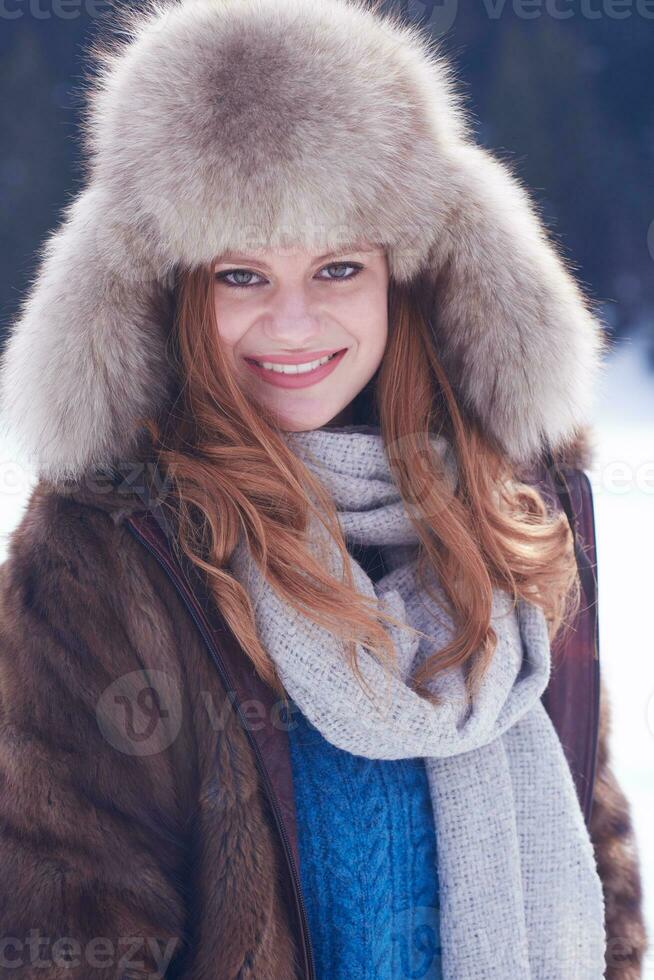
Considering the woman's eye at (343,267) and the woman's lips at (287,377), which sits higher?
the woman's eye at (343,267)

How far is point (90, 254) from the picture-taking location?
112cm

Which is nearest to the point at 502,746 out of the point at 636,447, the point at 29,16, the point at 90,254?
the point at 90,254

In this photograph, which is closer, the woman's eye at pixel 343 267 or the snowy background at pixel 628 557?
the woman's eye at pixel 343 267

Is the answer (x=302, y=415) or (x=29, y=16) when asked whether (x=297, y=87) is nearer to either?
(x=302, y=415)

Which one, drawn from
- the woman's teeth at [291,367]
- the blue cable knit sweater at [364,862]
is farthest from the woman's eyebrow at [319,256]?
the blue cable knit sweater at [364,862]

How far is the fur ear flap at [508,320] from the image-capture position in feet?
4.16

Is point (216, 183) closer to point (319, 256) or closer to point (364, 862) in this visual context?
point (319, 256)

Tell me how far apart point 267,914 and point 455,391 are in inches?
30.8

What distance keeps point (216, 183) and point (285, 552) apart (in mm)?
450

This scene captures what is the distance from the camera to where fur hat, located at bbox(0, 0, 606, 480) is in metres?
1.06

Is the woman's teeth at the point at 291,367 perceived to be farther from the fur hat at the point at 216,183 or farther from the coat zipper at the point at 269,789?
the coat zipper at the point at 269,789

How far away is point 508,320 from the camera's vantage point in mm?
1296

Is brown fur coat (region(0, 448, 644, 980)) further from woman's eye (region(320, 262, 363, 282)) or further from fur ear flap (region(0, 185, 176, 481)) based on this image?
woman's eye (region(320, 262, 363, 282))

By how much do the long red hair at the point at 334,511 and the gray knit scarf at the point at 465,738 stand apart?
2cm
